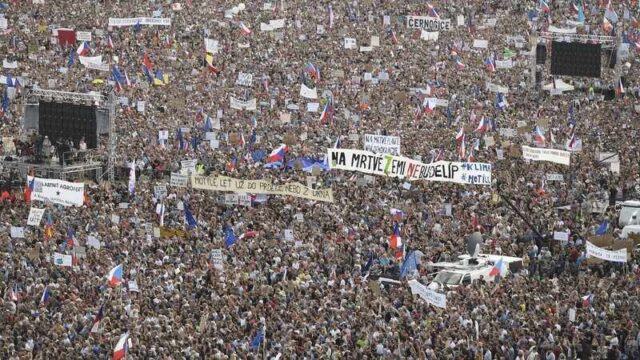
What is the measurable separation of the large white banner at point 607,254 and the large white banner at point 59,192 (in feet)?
36.8

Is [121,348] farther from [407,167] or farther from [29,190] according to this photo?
[407,167]

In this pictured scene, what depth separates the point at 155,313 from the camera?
96.7 ft

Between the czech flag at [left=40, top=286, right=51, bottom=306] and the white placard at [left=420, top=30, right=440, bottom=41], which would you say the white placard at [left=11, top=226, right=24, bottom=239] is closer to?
the czech flag at [left=40, top=286, right=51, bottom=306]

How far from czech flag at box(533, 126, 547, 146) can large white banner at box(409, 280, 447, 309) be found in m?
16.7

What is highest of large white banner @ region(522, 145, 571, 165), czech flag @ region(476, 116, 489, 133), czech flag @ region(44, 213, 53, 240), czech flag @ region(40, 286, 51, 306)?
large white banner @ region(522, 145, 571, 165)

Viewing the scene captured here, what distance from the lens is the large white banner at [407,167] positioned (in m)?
38.7

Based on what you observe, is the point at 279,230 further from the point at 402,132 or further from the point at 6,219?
the point at 402,132

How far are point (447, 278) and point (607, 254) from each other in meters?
2.96

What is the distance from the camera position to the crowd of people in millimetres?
28047

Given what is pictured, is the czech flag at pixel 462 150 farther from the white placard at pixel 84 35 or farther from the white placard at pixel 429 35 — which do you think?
the white placard at pixel 429 35

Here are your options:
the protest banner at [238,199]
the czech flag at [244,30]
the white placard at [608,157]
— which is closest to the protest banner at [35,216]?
the protest banner at [238,199]

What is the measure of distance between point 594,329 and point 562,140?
19263mm

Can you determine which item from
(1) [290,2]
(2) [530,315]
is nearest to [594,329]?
(2) [530,315]

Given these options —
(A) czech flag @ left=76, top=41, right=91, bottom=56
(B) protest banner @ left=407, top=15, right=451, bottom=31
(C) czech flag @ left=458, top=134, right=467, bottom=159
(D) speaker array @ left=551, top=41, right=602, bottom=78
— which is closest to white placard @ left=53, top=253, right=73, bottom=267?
(C) czech flag @ left=458, top=134, right=467, bottom=159
